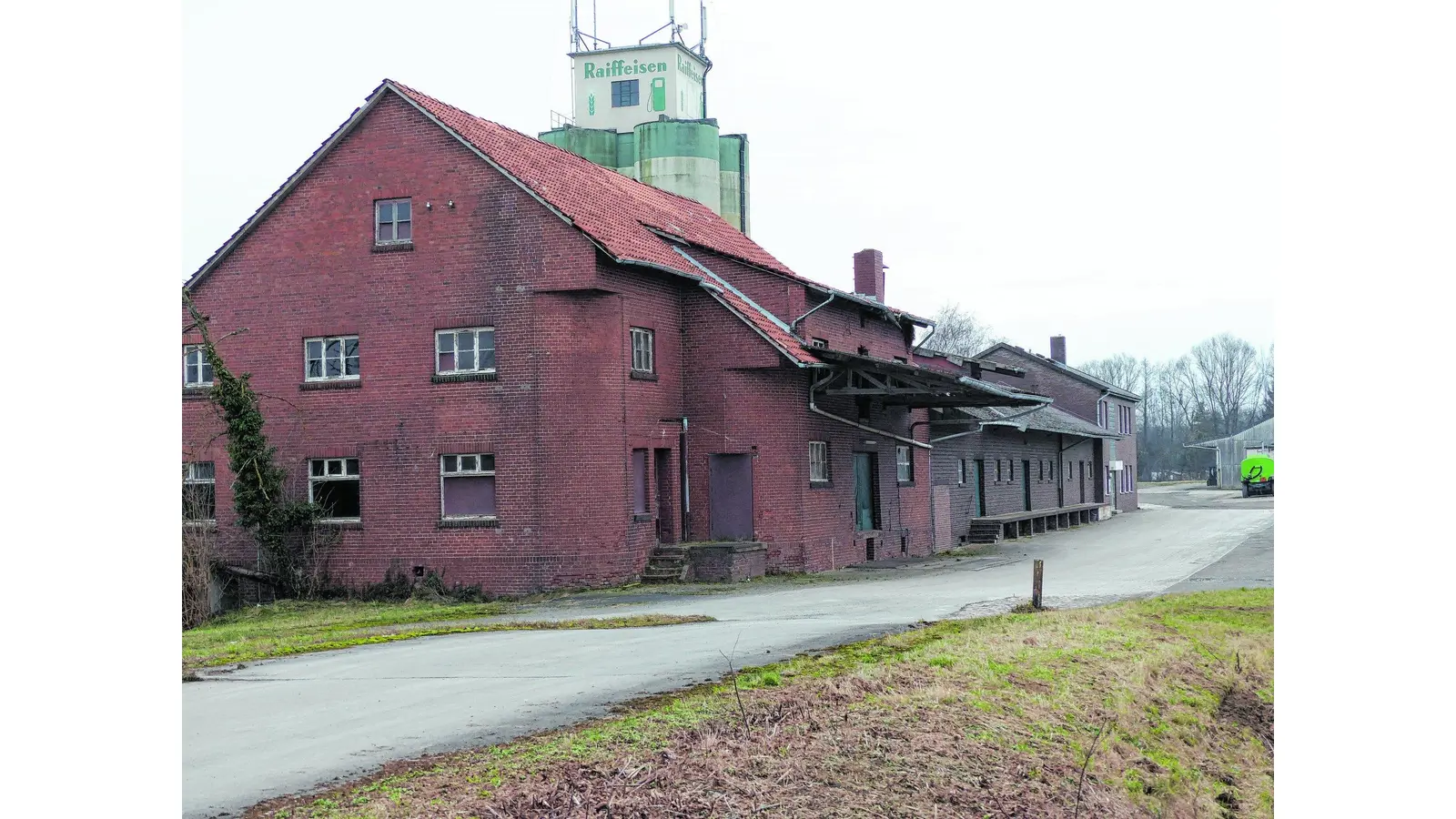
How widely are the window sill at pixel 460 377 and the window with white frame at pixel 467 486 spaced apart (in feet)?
4.55

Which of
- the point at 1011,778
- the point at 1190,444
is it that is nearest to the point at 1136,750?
the point at 1011,778

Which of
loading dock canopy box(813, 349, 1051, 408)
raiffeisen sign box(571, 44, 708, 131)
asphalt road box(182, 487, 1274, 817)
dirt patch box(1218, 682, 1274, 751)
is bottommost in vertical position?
dirt patch box(1218, 682, 1274, 751)

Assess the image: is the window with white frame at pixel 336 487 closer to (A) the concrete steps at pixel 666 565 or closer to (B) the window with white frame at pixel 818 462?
(A) the concrete steps at pixel 666 565

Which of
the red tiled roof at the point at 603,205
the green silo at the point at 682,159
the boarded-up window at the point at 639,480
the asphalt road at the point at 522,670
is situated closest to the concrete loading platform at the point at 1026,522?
the asphalt road at the point at 522,670

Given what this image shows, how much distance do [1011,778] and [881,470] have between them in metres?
21.4

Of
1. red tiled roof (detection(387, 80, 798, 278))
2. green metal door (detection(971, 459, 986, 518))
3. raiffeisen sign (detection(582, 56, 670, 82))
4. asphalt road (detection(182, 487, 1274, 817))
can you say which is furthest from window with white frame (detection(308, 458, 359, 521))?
raiffeisen sign (detection(582, 56, 670, 82))

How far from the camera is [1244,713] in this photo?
37.4 feet

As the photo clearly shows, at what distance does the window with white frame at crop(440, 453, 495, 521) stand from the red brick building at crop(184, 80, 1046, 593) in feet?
0.12

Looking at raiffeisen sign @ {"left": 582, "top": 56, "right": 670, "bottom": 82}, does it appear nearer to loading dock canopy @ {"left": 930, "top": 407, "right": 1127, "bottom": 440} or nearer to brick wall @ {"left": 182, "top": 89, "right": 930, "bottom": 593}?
loading dock canopy @ {"left": 930, "top": 407, "right": 1127, "bottom": 440}

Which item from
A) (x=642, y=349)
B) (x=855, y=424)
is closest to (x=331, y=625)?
(x=642, y=349)

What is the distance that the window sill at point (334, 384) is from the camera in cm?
2356

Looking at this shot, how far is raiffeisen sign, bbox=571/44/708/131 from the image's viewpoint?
6028 cm

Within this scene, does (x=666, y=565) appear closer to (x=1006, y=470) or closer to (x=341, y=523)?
(x=341, y=523)
